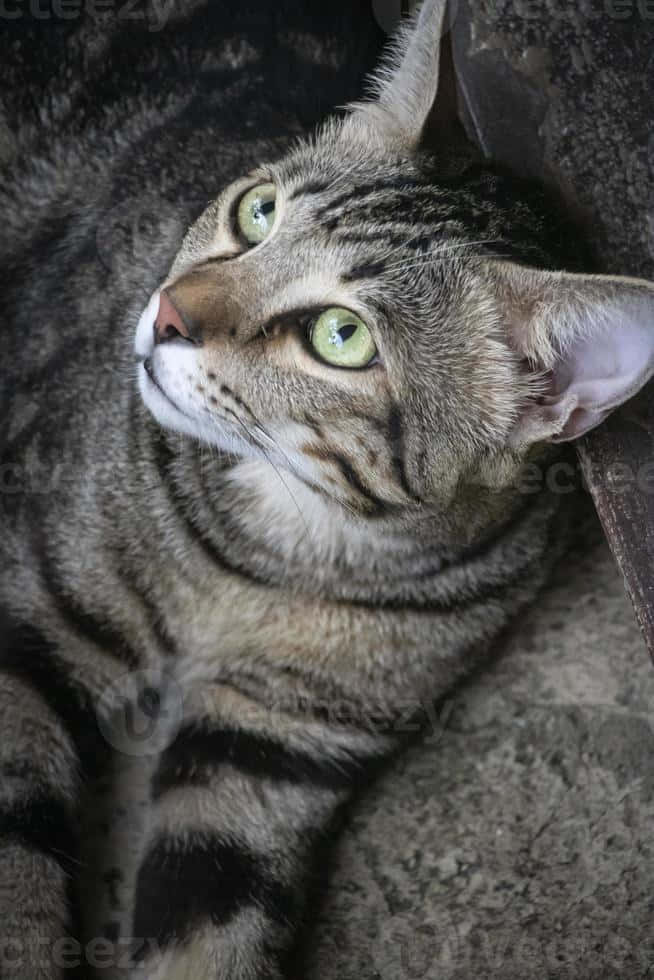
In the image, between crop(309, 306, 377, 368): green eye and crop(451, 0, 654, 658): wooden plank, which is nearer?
crop(309, 306, 377, 368): green eye

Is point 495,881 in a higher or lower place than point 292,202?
lower

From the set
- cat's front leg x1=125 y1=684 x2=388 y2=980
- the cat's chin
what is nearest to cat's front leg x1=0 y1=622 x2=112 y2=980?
cat's front leg x1=125 y1=684 x2=388 y2=980

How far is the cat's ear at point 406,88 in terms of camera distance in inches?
71.1

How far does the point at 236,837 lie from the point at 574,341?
1108 millimetres

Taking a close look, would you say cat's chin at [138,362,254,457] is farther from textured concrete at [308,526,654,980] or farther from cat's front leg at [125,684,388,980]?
textured concrete at [308,526,654,980]

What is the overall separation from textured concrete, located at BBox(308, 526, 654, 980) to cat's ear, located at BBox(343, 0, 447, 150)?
1119 mm

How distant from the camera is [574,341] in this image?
5.37ft

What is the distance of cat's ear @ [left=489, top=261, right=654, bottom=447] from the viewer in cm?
154

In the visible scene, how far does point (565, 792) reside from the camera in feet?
7.36

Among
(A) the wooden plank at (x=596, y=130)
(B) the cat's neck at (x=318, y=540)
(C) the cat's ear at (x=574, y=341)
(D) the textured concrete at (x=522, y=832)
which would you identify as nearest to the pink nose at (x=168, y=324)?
(B) the cat's neck at (x=318, y=540)

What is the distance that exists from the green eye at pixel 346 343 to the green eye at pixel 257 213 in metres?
0.25

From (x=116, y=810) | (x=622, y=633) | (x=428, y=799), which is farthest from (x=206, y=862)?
(x=622, y=633)

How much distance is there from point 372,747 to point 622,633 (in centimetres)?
67

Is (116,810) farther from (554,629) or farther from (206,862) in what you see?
(554,629)
